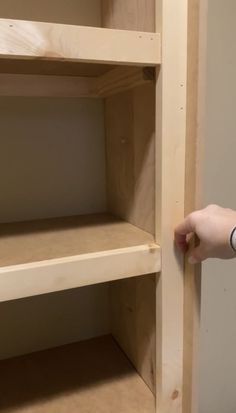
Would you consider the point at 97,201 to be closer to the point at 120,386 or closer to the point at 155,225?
the point at 155,225

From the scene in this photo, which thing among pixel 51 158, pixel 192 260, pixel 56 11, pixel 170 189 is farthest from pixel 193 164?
pixel 56 11

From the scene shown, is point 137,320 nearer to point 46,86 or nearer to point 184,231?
point 184,231

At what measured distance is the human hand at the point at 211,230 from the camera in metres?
0.53

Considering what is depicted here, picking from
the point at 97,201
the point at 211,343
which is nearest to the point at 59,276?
the point at 97,201

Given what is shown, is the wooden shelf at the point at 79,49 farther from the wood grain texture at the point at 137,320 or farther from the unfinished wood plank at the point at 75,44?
the wood grain texture at the point at 137,320

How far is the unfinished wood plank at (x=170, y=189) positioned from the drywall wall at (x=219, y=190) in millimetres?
246

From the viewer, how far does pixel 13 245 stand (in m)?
0.62

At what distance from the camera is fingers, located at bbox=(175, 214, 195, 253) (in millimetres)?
558

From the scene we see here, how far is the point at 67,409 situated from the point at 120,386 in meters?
0.12

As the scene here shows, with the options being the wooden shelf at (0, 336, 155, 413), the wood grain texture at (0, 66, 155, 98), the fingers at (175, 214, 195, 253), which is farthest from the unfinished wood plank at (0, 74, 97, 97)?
the wooden shelf at (0, 336, 155, 413)

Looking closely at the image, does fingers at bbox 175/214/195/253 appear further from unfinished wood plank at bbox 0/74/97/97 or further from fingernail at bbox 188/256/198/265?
unfinished wood plank at bbox 0/74/97/97

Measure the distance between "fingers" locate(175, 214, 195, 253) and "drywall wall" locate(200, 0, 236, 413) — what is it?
25 cm

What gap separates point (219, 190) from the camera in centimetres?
98

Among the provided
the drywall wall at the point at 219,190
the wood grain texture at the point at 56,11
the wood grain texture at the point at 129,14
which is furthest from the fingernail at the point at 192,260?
the wood grain texture at the point at 56,11
